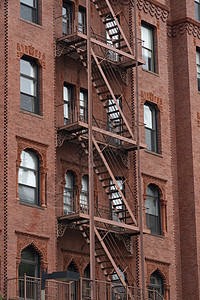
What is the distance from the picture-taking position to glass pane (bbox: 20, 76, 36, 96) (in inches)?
1357

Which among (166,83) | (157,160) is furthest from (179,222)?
(166,83)

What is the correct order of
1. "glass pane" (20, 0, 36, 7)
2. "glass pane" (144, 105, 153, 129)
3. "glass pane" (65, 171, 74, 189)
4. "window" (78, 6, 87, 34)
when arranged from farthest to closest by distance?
"glass pane" (144, 105, 153, 129)
"window" (78, 6, 87, 34)
"glass pane" (65, 171, 74, 189)
"glass pane" (20, 0, 36, 7)

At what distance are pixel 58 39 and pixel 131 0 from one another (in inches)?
247

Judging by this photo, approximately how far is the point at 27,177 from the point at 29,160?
69 centimetres

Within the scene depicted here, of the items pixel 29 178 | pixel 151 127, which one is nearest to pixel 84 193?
pixel 29 178

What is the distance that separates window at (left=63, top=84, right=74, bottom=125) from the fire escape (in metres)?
0.05

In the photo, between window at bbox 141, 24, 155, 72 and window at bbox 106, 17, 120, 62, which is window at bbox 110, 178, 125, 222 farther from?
window at bbox 141, 24, 155, 72

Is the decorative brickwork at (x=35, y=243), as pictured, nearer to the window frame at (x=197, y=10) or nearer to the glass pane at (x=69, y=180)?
the glass pane at (x=69, y=180)

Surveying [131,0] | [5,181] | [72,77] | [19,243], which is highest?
[131,0]

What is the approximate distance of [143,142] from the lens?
39531mm

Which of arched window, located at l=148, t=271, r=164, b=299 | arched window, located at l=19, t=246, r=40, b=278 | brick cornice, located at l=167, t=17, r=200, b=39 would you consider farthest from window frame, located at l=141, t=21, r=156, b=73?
arched window, located at l=19, t=246, r=40, b=278

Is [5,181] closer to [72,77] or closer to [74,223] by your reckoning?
[74,223]

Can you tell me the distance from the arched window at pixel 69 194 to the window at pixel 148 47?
7842mm

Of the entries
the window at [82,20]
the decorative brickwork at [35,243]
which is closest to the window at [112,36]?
the window at [82,20]
